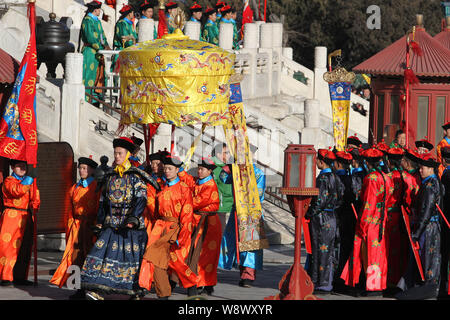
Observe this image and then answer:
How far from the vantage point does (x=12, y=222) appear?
1189cm

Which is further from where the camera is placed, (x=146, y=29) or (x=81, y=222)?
(x=146, y=29)

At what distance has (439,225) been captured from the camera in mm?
11617

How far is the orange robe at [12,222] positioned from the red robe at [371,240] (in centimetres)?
367

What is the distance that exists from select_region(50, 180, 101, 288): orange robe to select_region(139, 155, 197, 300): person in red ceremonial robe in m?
0.84

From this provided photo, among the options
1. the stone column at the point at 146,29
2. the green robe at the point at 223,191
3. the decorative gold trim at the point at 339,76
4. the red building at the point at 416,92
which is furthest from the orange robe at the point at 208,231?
the stone column at the point at 146,29

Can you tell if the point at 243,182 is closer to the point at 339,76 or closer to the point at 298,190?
the point at 298,190

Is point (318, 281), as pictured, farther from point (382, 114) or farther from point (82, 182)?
point (382, 114)

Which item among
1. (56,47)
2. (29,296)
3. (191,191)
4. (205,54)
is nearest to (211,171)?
(191,191)

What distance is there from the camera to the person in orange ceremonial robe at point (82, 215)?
Result: 1140 cm

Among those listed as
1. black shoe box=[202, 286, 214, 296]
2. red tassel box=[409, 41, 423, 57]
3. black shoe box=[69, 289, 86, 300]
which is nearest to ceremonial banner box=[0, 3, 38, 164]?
black shoe box=[69, 289, 86, 300]

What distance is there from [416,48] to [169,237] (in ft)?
19.0

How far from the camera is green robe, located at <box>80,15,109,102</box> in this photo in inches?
758

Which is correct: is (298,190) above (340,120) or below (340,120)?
below

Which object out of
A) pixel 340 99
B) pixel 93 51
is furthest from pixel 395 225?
pixel 93 51
